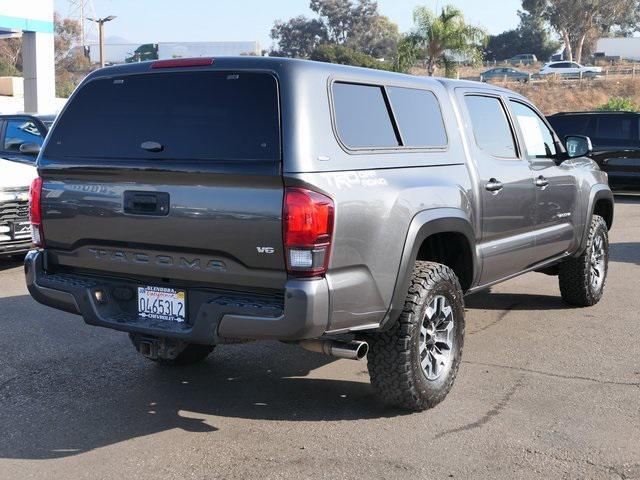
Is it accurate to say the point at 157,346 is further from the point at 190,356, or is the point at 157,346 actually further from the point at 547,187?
the point at 547,187

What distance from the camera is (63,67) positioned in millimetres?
88750

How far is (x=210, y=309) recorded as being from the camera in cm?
421

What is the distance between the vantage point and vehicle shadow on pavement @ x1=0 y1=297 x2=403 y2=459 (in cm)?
457

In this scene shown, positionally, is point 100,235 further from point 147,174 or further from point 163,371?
point 163,371

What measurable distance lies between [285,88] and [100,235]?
1.34 meters

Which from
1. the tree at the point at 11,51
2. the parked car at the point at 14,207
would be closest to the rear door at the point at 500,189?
the parked car at the point at 14,207

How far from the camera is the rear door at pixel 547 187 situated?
6.38 metres

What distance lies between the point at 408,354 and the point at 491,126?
212 cm

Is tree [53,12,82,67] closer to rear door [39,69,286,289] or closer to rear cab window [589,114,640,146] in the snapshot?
rear cab window [589,114,640,146]

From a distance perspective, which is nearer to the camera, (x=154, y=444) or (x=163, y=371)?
(x=154, y=444)

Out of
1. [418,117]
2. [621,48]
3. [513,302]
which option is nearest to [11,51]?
[621,48]

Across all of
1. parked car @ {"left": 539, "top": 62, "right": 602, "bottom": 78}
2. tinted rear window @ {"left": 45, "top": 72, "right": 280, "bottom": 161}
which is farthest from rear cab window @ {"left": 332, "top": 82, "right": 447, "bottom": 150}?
parked car @ {"left": 539, "top": 62, "right": 602, "bottom": 78}

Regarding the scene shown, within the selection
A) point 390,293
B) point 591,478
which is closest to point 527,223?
point 390,293

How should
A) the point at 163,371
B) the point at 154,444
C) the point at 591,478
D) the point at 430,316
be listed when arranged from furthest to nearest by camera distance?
the point at 163,371 < the point at 430,316 < the point at 154,444 < the point at 591,478
